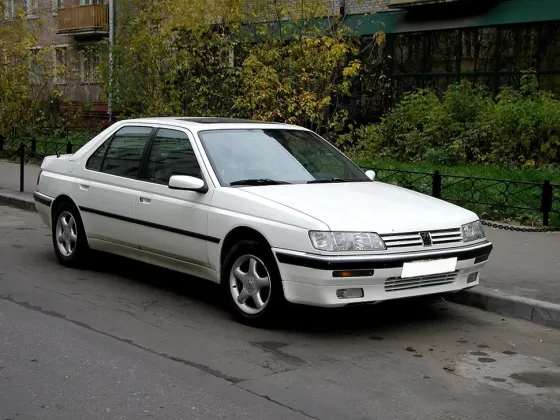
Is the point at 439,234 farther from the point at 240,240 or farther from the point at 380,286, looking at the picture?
the point at 240,240

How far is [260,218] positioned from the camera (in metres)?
6.56

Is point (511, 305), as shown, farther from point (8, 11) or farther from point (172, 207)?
point (8, 11)

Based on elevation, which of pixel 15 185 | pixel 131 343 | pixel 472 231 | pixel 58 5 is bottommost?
pixel 15 185

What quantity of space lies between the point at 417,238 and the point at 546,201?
551cm

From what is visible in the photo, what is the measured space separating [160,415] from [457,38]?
749 inches

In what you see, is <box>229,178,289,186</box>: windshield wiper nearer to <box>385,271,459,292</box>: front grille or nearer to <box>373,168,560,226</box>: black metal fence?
<box>385,271,459,292</box>: front grille

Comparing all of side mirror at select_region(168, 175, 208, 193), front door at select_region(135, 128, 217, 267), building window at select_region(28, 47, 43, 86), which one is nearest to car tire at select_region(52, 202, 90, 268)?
front door at select_region(135, 128, 217, 267)

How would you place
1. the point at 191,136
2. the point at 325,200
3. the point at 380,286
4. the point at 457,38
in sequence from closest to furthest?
the point at 380,286 < the point at 325,200 < the point at 191,136 < the point at 457,38

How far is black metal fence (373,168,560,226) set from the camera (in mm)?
11500

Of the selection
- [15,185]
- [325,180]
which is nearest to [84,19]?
[15,185]

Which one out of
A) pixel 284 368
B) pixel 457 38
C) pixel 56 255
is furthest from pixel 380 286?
pixel 457 38

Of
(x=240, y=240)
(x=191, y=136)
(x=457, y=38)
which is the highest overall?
(x=457, y=38)

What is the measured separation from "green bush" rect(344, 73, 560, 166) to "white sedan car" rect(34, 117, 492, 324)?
8976 mm

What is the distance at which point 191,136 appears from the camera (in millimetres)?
7547
